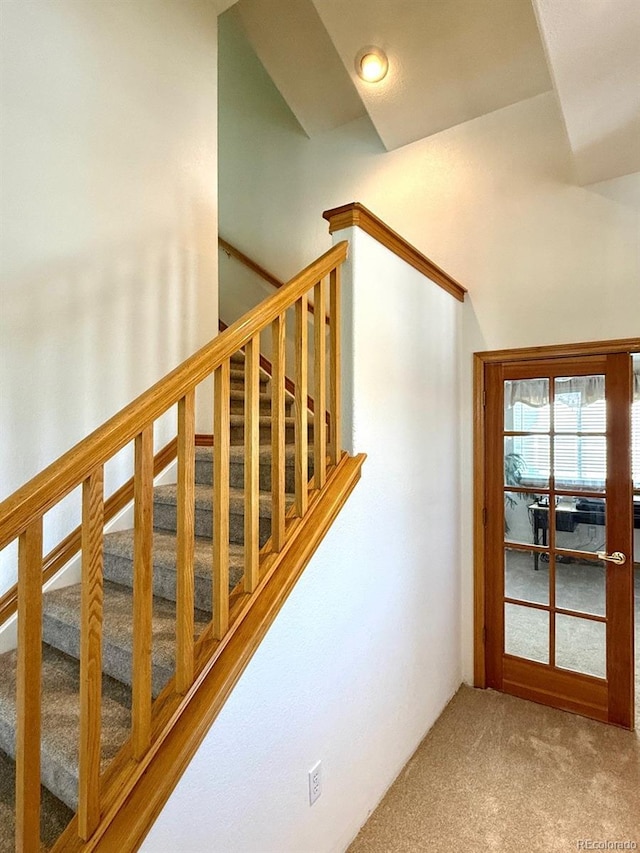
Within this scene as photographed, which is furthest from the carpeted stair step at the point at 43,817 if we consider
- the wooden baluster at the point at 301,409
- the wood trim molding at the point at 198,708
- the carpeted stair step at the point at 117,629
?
the wooden baluster at the point at 301,409

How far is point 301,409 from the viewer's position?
159cm

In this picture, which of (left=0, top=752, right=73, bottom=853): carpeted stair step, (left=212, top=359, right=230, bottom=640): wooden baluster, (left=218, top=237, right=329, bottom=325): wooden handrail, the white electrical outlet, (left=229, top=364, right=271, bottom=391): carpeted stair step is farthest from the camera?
(left=218, top=237, right=329, bottom=325): wooden handrail

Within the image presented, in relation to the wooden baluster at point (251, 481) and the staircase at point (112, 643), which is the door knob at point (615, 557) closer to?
the staircase at point (112, 643)

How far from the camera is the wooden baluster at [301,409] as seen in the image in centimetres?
158

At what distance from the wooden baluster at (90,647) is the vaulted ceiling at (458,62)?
1988 mm

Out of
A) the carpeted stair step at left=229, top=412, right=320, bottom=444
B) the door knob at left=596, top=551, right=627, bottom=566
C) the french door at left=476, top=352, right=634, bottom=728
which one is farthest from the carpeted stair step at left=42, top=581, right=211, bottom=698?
the door knob at left=596, top=551, right=627, bottom=566

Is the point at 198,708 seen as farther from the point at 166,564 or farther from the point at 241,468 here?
the point at 241,468

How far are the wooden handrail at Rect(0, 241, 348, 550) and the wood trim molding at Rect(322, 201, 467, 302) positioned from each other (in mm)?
444

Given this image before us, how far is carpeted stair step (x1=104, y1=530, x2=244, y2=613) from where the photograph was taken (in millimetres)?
1651

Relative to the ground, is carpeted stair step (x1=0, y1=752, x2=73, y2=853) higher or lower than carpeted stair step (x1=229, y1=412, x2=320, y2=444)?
lower

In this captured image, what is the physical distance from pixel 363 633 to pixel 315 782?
0.51 metres

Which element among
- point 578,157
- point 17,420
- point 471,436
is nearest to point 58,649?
point 17,420

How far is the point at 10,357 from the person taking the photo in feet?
6.28

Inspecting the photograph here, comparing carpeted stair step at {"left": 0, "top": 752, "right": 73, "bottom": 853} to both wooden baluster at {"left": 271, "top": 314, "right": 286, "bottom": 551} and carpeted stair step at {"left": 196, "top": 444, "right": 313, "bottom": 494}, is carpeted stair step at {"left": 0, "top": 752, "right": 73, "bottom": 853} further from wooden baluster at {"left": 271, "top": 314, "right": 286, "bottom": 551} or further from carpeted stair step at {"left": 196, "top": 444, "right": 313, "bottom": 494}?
carpeted stair step at {"left": 196, "top": 444, "right": 313, "bottom": 494}
